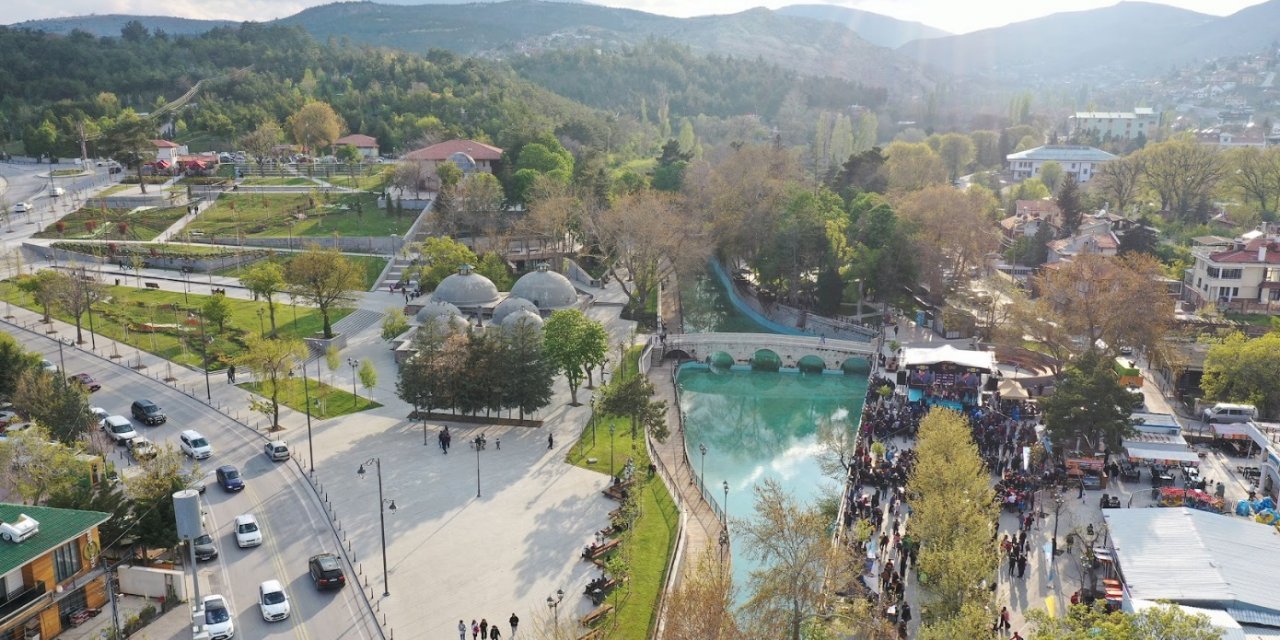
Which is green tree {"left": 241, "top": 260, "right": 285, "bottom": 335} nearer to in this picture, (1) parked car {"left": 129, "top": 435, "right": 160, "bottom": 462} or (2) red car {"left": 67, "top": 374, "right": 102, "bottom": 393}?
(2) red car {"left": 67, "top": 374, "right": 102, "bottom": 393}

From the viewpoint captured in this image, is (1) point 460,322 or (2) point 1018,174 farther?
(2) point 1018,174

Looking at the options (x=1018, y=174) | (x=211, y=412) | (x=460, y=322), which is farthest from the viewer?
(x=1018, y=174)

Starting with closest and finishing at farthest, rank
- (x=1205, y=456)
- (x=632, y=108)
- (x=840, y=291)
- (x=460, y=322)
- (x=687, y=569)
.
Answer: (x=687, y=569) → (x=1205, y=456) → (x=460, y=322) → (x=840, y=291) → (x=632, y=108)

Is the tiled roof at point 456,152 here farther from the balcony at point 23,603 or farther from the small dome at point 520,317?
the balcony at point 23,603

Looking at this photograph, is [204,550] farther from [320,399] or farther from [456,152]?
[456,152]

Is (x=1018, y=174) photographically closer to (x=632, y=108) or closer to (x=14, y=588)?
(x=632, y=108)

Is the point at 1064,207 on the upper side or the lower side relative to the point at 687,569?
upper

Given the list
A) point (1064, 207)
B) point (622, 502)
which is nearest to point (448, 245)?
point (622, 502)
